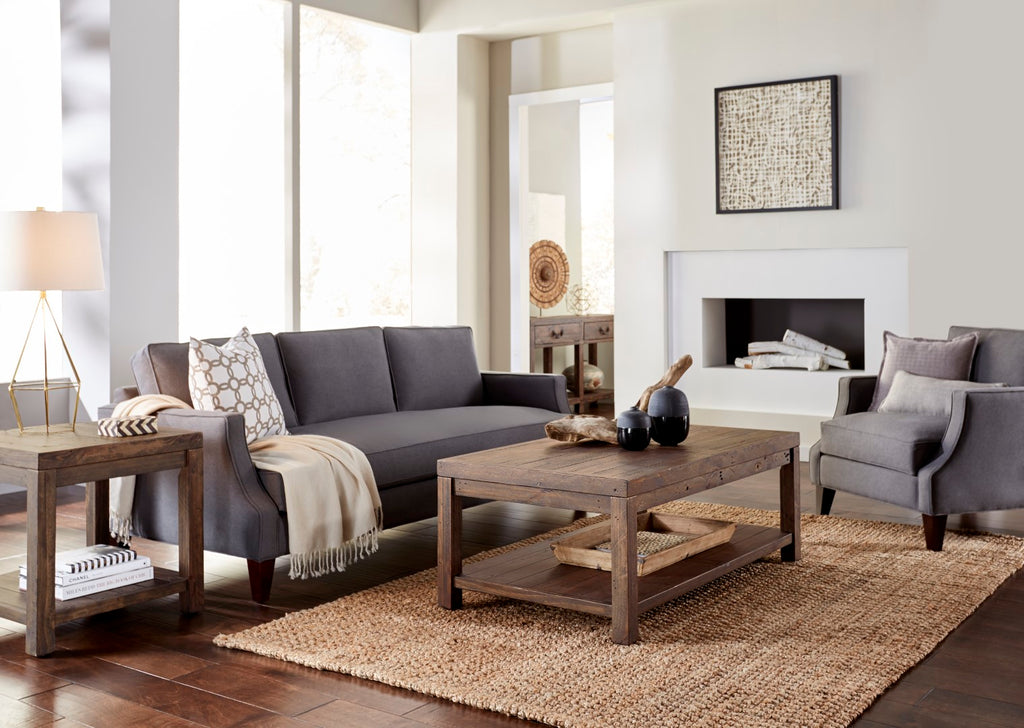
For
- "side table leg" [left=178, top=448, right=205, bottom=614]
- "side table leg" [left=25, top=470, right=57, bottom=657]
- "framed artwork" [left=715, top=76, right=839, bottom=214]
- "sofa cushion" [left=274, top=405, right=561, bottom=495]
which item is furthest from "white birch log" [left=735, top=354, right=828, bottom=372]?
"side table leg" [left=25, top=470, right=57, bottom=657]

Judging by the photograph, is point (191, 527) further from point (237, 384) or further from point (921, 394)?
point (921, 394)

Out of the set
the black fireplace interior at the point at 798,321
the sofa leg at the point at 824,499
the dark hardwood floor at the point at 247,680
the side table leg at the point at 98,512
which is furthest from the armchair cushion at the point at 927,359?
the side table leg at the point at 98,512

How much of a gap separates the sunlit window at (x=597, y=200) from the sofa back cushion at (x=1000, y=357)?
5.11m

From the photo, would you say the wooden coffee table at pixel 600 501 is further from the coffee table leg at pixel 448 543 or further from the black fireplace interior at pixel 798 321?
the black fireplace interior at pixel 798 321

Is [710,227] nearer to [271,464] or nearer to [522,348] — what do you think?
[522,348]

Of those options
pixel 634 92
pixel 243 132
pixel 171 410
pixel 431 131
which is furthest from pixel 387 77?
pixel 171 410

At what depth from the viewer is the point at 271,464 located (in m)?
3.68

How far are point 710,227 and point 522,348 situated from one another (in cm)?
183

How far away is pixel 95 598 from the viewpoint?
3227 millimetres

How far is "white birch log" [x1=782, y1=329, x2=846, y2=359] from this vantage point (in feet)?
21.6

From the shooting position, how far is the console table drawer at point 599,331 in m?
8.85

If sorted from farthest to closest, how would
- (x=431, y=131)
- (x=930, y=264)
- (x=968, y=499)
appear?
(x=431, y=131) < (x=930, y=264) < (x=968, y=499)

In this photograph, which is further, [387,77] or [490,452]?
[387,77]

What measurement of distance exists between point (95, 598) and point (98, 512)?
1.88ft
